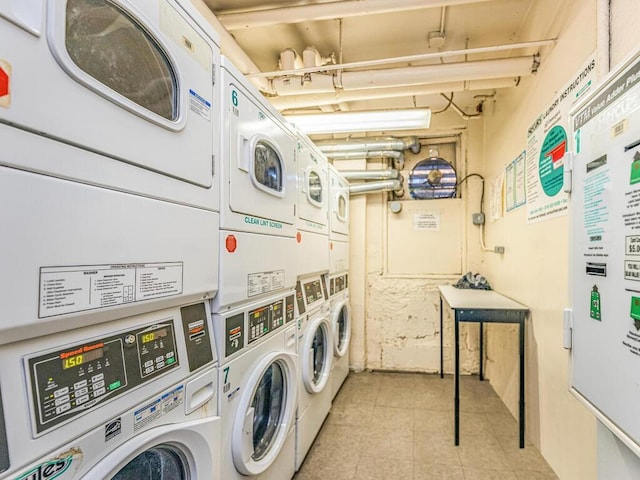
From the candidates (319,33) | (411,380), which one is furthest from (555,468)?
(319,33)

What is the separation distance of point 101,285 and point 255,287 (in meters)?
0.75

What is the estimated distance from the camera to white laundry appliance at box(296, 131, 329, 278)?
2.10 metres

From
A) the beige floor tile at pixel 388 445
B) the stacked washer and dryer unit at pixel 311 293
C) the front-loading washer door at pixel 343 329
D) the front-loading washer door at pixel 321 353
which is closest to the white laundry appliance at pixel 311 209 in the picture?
the stacked washer and dryer unit at pixel 311 293

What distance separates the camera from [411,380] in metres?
3.62

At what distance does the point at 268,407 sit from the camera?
1.77m

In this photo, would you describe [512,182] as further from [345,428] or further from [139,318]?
[139,318]

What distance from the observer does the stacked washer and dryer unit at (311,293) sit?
2.08 meters

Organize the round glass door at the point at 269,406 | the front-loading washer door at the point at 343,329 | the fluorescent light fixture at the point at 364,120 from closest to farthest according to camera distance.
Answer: the round glass door at the point at 269,406 → the fluorescent light fixture at the point at 364,120 → the front-loading washer door at the point at 343,329

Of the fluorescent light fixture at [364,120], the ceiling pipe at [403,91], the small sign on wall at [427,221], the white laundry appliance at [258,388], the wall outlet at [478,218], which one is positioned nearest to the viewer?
the white laundry appliance at [258,388]

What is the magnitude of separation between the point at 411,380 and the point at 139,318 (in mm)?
3304

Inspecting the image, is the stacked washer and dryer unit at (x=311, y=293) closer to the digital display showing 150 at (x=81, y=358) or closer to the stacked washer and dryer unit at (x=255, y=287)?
the stacked washer and dryer unit at (x=255, y=287)

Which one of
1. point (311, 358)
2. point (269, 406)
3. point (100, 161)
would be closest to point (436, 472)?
point (311, 358)

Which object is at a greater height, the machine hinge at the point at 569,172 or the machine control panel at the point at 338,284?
the machine hinge at the point at 569,172

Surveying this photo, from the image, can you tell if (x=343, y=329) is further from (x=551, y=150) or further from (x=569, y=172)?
(x=569, y=172)
